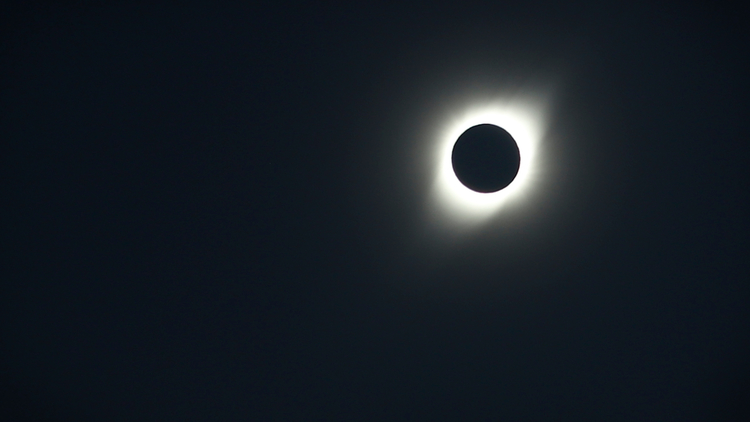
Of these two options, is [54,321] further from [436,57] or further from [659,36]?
[659,36]

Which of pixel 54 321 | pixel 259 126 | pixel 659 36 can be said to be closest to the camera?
pixel 659 36

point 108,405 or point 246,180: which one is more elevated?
point 246,180

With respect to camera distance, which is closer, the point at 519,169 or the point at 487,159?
the point at 487,159

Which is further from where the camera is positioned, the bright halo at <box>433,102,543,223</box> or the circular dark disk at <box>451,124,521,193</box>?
the bright halo at <box>433,102,543,223</box>

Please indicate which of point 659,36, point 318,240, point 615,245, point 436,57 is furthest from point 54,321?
point 659,36
